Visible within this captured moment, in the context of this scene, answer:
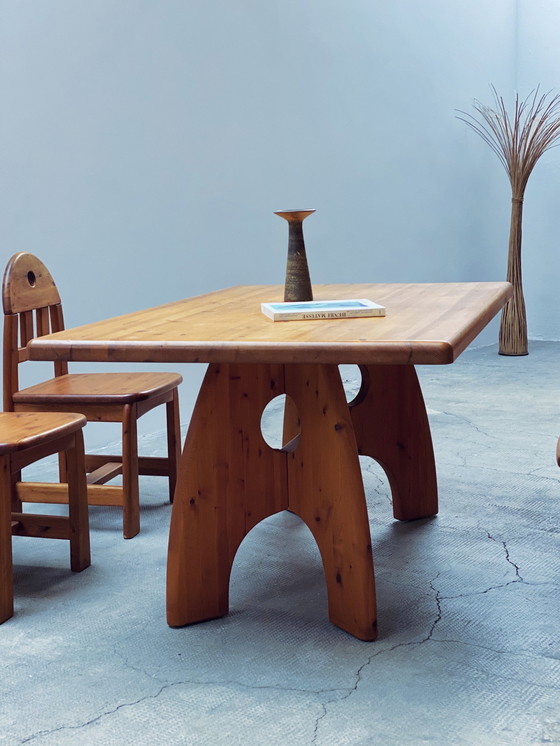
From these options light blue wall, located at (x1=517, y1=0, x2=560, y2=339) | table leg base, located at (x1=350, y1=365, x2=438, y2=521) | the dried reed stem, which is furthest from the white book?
light blue wall, located at (x1=517, y1=0, x2=560, y2=339)

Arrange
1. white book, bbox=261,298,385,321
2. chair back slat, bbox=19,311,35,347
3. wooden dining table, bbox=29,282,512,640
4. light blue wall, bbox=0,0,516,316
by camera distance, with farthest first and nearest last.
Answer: light blue wall, bbox=0,0,516,316 < chair back slat, bbox=19,311,35,347 < white book, bbox=261,298,385,321 < wooden dining table, bbox=29,282,512,640

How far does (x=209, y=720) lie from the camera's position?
1.48 meters

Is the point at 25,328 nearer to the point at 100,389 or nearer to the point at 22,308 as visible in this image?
the point at 22,308

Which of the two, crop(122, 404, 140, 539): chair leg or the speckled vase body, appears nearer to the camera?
the speckled vase body

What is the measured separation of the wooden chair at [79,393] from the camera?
237 cm

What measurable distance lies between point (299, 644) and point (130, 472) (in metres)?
0.82

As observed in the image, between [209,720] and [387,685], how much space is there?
1.08 ft

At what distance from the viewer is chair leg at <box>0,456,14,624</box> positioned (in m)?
1.88

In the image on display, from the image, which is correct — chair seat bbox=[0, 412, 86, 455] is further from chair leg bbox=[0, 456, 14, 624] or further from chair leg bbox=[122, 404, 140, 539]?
chair leg bbox=[122, 404, 140, 539]

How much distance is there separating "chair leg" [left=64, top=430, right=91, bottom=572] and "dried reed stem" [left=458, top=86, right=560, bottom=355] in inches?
136

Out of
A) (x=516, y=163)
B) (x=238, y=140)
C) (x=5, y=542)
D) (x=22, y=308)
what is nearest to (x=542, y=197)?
(x=516, y=163)

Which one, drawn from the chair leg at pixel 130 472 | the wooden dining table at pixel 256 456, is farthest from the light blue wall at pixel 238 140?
the wooden dining table at pixel 256 456

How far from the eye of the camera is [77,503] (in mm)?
2150

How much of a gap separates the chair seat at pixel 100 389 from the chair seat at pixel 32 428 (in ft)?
0.70
